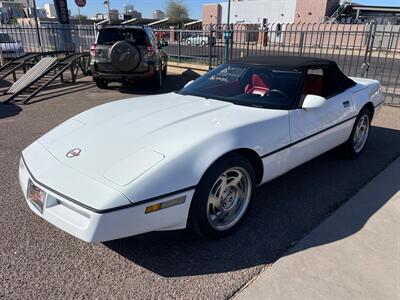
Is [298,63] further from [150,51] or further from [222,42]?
[222,42]

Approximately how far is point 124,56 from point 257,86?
544cm

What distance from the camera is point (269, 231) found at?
2.88 meters

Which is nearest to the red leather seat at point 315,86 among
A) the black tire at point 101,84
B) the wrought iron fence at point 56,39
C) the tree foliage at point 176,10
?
the black tire at point 101,84

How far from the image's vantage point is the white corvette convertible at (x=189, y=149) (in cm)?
217

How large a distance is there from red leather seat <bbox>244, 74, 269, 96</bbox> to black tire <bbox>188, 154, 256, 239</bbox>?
3.38 feet

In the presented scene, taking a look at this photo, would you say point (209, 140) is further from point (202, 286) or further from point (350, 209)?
point (350, 209)

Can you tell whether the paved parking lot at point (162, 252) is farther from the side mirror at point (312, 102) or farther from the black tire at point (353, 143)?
the side mirror at point (312, 102)

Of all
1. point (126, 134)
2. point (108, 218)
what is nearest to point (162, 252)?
point (108, 218)

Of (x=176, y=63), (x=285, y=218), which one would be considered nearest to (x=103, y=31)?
(x=176, y=63)

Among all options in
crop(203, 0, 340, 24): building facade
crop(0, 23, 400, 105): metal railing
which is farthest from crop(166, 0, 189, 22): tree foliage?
crop(0, 23, 400, 105): metal railing

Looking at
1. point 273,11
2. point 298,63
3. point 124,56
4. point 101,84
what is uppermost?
point 273,11

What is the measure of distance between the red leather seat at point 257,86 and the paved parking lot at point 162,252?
1050 millimetres

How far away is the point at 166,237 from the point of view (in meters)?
2.76

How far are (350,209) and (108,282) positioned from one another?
232 centimetres
